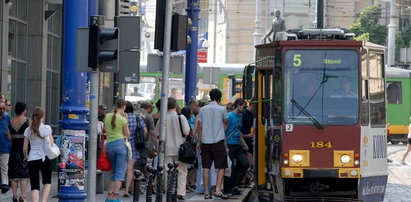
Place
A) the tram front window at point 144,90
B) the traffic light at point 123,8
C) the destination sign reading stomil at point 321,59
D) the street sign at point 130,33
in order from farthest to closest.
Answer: the tram front window at point 144,90 → the traffic light at point 123,8 → the destination sign reading stomil at point 321,59 → the street sign at point 130,33

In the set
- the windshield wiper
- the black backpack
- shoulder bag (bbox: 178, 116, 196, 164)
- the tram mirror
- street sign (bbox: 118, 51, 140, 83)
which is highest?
street sign (bbox: 118, 51, 140, 83)

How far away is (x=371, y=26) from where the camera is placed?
72500mm

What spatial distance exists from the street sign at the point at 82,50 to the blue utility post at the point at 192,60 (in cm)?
1406

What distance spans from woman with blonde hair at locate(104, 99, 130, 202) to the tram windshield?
2.64m

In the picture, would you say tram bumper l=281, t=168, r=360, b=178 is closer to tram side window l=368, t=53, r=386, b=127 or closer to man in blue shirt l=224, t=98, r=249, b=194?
tram side window l=368, t=53, r=386, b=127

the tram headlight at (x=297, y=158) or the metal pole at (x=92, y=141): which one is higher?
the metal pole at (x=92, y=141)

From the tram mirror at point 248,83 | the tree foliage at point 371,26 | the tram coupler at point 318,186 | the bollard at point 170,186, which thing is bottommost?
the tram coupler at point 318,186

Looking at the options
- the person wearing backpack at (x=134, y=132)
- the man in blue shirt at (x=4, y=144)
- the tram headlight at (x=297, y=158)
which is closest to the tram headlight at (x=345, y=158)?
the tram headlight at (x=297, y=158)

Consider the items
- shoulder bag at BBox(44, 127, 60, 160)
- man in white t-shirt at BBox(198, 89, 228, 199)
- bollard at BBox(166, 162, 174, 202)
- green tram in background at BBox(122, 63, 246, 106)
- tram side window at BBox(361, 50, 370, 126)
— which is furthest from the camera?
green tram in background at BBox(122, 63, 246, 106)

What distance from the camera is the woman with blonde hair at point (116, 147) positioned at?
1725 centimetres

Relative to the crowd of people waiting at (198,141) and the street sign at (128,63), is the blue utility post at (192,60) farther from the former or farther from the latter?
the street sign at (128,63)

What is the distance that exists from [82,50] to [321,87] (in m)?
6.14

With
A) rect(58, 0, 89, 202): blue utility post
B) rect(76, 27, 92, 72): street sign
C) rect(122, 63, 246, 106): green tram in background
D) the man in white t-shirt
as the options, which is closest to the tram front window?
rect(122, 63, 246, 106): green tram in background

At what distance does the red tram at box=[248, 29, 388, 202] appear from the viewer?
18016mm
